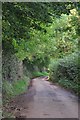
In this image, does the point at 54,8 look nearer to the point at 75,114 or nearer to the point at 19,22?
the point at 19,22

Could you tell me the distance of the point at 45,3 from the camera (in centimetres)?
1110

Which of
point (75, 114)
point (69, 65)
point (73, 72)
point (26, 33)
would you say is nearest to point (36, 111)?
point (75, 114)

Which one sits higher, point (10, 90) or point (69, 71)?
point (69, 71)

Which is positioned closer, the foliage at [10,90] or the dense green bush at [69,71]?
the foliage at [10,90]

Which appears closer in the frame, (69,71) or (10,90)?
(10,90)

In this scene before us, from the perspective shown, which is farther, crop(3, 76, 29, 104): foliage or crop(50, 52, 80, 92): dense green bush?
crop(50, 52, 80, 92): dense green bush

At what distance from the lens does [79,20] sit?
1686cm

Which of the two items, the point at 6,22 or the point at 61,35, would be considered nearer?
the point at 6,22

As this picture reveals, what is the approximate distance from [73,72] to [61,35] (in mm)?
13601

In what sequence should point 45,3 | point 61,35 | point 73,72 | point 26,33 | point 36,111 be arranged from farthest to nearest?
point 61,35 → point 73,72 → point 26,33 → point 36,111 → point 45,3

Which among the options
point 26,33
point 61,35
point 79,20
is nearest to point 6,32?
point 26,33

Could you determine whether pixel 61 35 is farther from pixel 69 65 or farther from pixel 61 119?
pixel 61 119

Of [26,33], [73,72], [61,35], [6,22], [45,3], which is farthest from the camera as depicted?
[61,35]

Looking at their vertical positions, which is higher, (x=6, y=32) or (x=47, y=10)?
(x=47, y=10)
